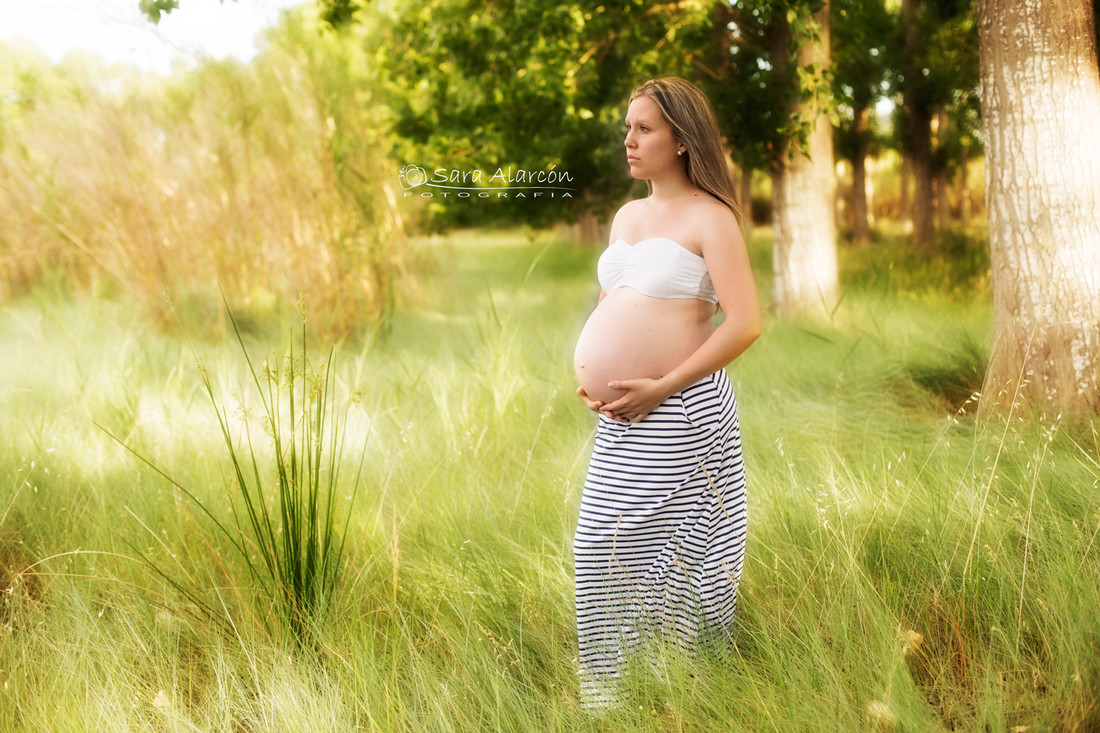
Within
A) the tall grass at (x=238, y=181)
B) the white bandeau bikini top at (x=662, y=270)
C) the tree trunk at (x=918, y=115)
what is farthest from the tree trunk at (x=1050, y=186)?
the tree trunk at (x=918, y=115)

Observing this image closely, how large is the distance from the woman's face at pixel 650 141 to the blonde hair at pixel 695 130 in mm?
16

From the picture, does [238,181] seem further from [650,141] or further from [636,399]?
[636,399]

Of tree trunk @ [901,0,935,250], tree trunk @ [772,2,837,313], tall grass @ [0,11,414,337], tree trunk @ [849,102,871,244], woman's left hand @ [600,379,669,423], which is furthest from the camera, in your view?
tree trunk @ [849,102,871,244]

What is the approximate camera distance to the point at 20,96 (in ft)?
31.6

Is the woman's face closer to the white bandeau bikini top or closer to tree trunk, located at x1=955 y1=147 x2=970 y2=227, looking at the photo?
the white bandeau bikini top

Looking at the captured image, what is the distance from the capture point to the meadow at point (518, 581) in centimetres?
194

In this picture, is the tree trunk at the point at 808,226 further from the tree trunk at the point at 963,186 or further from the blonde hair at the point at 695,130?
the tree trunk at the point at 963,186

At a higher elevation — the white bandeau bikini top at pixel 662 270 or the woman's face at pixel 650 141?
the woman's face at pixel 650 141

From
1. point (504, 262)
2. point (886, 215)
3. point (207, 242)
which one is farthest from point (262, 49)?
point (886, 215)

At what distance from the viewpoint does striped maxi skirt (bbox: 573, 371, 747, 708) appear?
1.95m

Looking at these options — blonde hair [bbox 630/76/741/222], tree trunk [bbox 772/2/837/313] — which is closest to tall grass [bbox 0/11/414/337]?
tree trunk [bbox 772/2/837/313]

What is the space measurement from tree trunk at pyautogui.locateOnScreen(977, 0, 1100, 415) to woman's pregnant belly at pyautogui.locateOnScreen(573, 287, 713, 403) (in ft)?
7.00

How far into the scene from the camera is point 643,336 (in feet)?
6.34

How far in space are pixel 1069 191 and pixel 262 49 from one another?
218 inches
